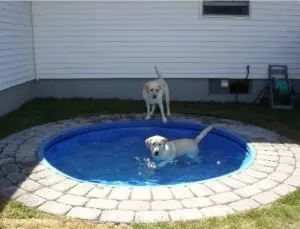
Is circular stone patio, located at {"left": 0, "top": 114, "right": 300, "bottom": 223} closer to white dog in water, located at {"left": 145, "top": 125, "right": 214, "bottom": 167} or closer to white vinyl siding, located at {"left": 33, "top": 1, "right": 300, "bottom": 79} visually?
white dog in water, located at {"left": 145, "top": 125, "right": 214, "bottom": 167}

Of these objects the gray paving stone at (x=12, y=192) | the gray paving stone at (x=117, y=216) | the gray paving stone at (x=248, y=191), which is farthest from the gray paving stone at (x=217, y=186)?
the gray paving stone at (x=12, y=192)

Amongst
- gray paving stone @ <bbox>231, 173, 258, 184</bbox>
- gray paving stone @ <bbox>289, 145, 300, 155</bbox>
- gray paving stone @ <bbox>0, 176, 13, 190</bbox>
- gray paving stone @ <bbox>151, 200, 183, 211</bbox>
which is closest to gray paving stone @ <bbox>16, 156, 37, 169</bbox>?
gray paving stone @ <bbox>0, 176, 13, 190</bbox>

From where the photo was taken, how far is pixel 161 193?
4.12m

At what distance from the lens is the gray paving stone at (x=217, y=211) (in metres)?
3.67

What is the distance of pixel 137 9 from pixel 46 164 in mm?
5429

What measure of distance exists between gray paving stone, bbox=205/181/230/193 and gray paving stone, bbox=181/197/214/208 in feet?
0.91

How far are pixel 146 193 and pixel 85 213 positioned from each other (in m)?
0.74

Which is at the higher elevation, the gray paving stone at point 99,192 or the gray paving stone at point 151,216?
the gray paving stone at point 99,192

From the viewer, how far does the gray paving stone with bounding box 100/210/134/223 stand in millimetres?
3537

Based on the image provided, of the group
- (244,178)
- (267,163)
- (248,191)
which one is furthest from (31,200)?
(267,163)

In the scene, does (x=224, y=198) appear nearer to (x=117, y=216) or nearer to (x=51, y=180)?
(x=117, y=216)

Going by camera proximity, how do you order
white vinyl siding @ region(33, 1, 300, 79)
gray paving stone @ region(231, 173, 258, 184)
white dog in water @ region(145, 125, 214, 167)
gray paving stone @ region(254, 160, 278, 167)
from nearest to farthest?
gray paving stone @ region(231, 173, 258, 184), gray paving stone @ region(254, 160, 278, 167), white dog in water @ region(145, 125, 214, 167), white vinyl siding @ region(33, 1, 300, 79)

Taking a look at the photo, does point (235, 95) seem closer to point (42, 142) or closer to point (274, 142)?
point (274, 142)

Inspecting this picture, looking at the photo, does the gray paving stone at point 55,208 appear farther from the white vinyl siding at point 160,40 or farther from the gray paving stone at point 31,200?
the white vinyl siding at point 160,40
